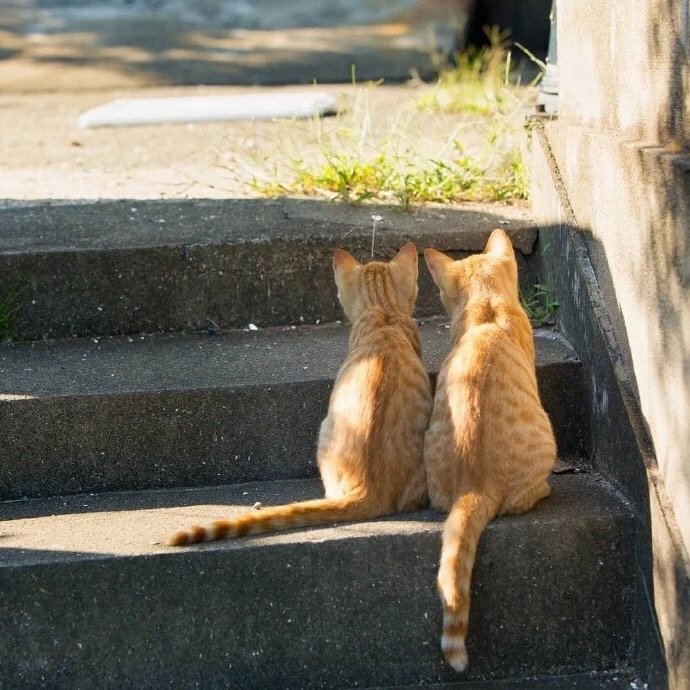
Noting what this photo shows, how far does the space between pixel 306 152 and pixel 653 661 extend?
341 centimetres

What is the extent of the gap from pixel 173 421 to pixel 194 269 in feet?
2.63

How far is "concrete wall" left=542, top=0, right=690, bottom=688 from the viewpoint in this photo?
3186 mm

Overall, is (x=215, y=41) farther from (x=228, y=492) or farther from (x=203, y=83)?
(x=228, y=492)

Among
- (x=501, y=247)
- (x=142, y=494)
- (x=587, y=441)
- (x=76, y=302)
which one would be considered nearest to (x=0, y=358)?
(x=76, y=302)

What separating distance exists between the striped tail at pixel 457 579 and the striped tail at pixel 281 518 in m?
0.32

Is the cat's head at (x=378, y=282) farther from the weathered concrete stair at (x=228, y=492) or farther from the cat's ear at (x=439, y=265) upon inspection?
the weathered concrete stair at (x=228, y=492)

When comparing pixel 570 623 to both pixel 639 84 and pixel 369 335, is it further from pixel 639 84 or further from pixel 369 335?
pixel 639 84

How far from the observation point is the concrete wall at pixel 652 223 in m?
3.19

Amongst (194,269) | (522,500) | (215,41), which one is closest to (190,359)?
(194,269)

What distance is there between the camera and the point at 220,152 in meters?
6.17

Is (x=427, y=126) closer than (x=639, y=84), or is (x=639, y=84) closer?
(x=639, y=84)

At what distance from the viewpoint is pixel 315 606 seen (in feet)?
11.3

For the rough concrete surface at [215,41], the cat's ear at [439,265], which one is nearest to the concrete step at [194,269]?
the cat's ear at [439,265]

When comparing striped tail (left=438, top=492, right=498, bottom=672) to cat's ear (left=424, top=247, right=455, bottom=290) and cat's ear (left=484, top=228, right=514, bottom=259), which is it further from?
cat's ear (left=484, top=228, right=514, bottom=259)
